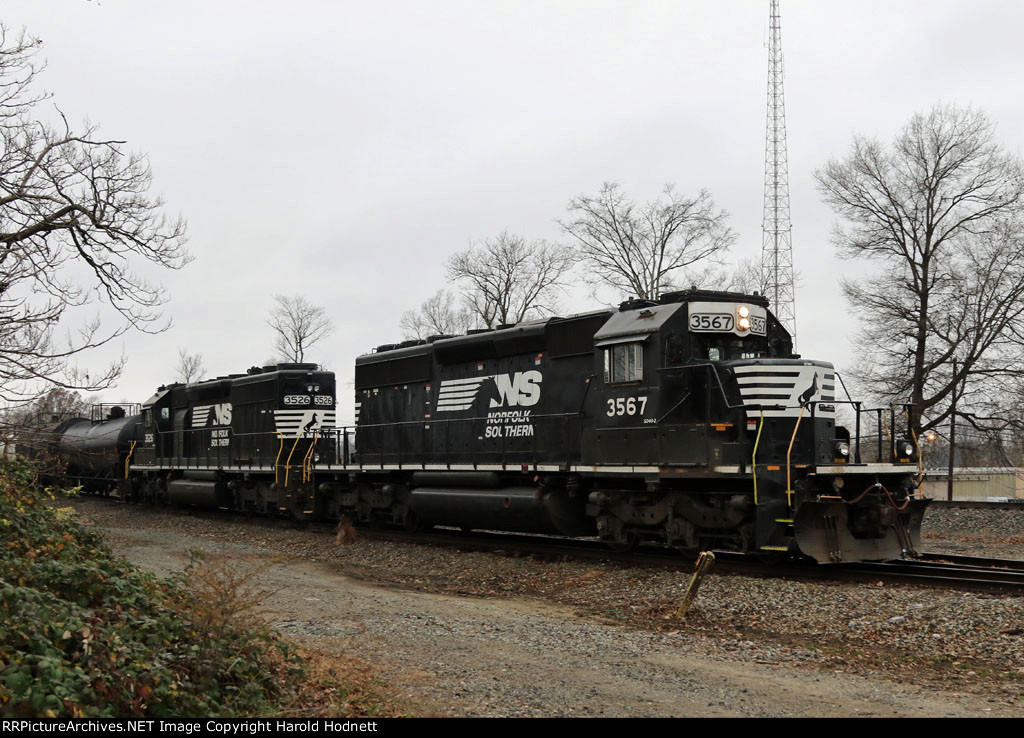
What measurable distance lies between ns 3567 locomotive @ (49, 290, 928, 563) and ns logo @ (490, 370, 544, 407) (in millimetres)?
31

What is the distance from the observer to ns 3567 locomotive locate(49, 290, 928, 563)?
1311 cm

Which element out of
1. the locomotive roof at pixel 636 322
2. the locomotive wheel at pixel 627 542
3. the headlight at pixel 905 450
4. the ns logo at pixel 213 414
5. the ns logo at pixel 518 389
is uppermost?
the locomotive roof at pixel 636 322

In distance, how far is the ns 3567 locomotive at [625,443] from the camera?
13.1 meters

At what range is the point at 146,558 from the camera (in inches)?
616

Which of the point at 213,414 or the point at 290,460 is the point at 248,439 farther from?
the point at 213,414

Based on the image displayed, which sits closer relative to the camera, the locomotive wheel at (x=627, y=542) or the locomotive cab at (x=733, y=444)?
the locomotive cab at (x=733, y=444)

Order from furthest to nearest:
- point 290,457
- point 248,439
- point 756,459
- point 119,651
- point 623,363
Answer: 1. point 248,439
2. point 290,457
3. point 623,363
4. point 756,459
5. point 119,651

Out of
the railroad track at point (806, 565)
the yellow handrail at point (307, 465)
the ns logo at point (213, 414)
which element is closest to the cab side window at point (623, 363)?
the railroad track at point (806, 565)

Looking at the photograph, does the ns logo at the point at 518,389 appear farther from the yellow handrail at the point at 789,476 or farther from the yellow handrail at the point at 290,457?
the yellow handrail at the point at 290,457

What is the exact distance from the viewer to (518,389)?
57.9ft

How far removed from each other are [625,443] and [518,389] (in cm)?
339

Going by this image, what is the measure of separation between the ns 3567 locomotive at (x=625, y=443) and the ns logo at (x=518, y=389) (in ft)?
0.10

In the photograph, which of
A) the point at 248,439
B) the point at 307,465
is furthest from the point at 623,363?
the point at 248,439

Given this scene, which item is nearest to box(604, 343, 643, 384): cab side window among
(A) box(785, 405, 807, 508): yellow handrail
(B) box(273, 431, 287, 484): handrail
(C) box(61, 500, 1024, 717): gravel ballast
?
(A) box(785, 405, 807, 508): yellow handrail
